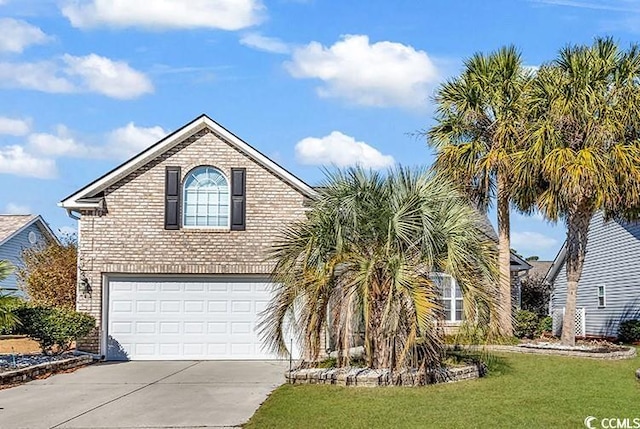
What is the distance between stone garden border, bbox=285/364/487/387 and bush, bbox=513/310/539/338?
9.50 m

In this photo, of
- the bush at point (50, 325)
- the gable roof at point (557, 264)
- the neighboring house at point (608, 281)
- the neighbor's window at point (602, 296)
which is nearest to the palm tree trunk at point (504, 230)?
the neighboring house at point (608, 281)

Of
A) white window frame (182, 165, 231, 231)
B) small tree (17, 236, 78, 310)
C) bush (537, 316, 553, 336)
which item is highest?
white window frame (182, 165, 231, 231)

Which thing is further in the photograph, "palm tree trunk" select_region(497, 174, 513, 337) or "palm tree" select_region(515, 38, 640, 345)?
"palm tree trunk" select_region(497, 174, 513, 337)

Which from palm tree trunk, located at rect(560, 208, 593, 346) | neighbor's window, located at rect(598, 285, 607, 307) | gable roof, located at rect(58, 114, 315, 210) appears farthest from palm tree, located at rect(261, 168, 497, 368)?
neighbor's window, located at rect(598, 285, 607, 307)

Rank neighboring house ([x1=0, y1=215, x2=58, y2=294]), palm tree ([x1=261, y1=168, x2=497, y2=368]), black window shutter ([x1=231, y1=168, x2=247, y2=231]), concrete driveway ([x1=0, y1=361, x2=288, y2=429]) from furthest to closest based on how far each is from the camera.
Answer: neighboring house ([x1=0, y1=215, x2=58, y2=294]) → black window shutter ([x1=231, y1=168, x2=247, y2=231]) → palm tree ([x1=261, y1=168, x2=497, y2=368]) → concrete driveway ([x1=0, y1=361, x2=288, y2=429])

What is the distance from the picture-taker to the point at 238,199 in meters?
19.0

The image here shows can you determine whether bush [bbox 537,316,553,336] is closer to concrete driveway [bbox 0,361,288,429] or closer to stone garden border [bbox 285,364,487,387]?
concrete driveway [bbox 0,361,288,429]

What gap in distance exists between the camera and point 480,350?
1802 centimetres

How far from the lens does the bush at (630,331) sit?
928 inches

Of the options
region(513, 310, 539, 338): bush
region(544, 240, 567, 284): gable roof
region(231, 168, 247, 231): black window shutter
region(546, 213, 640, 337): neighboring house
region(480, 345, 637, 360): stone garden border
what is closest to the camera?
region(480, 345, 637, 360): stone garden border

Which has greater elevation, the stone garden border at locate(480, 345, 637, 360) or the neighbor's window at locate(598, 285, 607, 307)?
the neighbor's window at locate(598, 285, 607, 307)

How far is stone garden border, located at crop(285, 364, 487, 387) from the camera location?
1251 cm

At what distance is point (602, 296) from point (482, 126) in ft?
36.1

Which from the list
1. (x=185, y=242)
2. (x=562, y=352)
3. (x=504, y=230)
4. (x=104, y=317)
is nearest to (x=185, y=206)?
(x=185, y=242)
